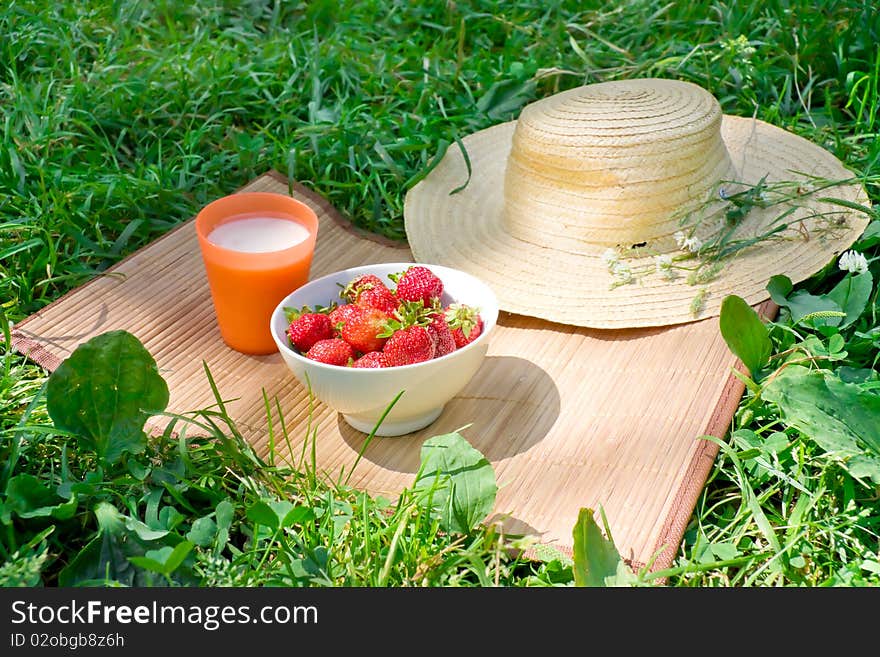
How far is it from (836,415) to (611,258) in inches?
23.9

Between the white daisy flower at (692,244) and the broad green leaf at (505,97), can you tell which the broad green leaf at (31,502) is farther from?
the broad green leaf at (505,97)

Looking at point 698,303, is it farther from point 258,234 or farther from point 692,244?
point 258,234

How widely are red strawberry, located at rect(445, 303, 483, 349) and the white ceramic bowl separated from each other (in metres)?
0.02

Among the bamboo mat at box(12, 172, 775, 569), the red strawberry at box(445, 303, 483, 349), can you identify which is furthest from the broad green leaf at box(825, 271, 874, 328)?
the red strawberry at box(445, 303, 483, 349)

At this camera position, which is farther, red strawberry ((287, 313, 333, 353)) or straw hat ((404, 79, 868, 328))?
straw hat ((404, 79, 868, 328))

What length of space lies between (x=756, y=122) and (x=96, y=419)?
63.3 inches

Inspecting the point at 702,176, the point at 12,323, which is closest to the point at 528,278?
the point at 702,176

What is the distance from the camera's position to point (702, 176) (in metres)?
1.90

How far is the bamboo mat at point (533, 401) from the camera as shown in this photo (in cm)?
143

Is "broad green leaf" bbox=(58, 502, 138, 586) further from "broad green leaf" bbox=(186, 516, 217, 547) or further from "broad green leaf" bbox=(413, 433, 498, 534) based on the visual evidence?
"broad green leaf" bbox=(413, 433, 498, 534)

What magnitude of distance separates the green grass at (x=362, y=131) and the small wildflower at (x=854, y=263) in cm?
8

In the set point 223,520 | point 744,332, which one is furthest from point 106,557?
point 744,332

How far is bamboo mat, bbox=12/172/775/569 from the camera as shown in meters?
1.43

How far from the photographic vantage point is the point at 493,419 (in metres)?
1.64
